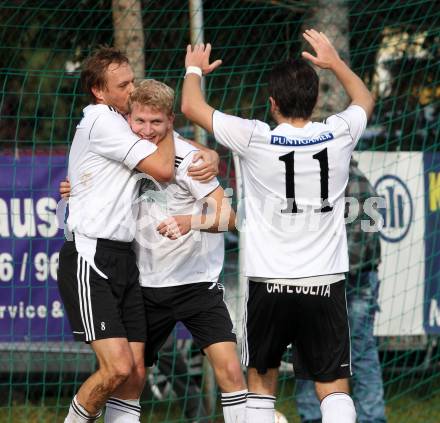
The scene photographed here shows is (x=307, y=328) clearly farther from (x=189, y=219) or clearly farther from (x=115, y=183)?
(x=115, y=183)

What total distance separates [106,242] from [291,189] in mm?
970

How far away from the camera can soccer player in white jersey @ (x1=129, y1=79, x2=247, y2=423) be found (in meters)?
5.45

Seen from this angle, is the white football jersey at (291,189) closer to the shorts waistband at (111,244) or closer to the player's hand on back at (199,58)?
the player's hand on back at (199,58)

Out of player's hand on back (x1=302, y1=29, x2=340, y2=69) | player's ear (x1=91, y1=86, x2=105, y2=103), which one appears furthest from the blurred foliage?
player's hand on back (x1=302, y1=29, x2=340, y2=69)

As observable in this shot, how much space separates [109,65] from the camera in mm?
5410

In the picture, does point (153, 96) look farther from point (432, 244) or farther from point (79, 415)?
point (432, 244)

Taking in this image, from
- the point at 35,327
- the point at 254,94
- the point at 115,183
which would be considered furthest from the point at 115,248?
the point at 254,94

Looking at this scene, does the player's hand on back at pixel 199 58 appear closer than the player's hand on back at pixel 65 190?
Yes

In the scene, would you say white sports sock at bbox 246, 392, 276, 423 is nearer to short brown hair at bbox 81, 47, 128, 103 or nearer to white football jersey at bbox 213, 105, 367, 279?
white football jersey at bbox 213, 105, 367, 279

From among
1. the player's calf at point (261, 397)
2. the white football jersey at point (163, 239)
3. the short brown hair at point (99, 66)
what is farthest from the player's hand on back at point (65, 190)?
the player's calf at point (261, 397)

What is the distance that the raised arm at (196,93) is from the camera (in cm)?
500

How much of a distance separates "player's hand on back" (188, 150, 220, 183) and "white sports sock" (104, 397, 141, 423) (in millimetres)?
1183

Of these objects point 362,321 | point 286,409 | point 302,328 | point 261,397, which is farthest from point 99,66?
point 286,409

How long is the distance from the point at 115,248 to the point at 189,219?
0.40 m
